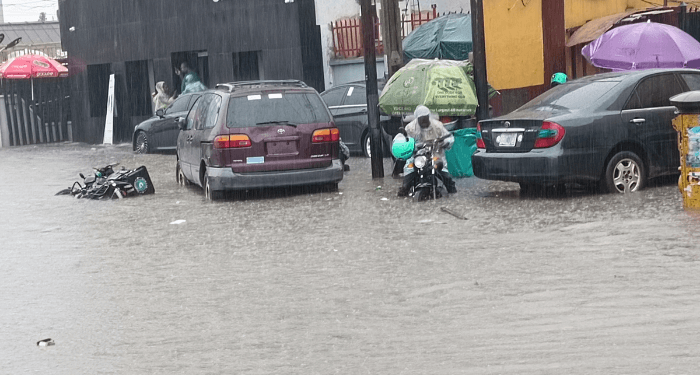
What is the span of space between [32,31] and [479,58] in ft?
184

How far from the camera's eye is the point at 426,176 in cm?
1442

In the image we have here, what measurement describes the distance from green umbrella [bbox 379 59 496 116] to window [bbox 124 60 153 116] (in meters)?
18.8

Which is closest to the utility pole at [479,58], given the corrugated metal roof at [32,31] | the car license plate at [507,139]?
the car license plate at [507,139]

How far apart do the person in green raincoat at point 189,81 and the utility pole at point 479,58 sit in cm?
1396

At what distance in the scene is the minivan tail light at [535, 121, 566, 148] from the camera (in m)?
13.1

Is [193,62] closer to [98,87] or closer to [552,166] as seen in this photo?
[98,87]

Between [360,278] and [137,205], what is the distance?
763cm

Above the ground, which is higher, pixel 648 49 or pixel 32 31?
pixel 32 31

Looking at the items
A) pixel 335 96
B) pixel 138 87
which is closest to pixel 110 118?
pixel 138 87

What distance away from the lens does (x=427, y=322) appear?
7.50m

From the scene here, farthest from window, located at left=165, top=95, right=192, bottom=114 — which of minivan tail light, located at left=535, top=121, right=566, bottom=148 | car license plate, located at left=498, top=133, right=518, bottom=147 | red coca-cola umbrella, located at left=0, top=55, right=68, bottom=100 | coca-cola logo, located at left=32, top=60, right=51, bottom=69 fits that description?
minivan tail light, located at left=535, top=121, right=566, bottom=148

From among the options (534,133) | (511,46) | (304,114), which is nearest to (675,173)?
(534,133)

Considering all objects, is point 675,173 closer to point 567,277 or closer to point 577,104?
point 577,104

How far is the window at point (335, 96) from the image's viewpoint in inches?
873
